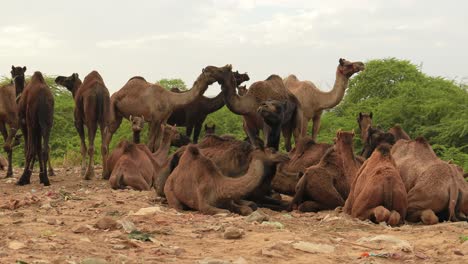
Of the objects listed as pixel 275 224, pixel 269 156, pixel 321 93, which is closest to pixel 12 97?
pixel 321 93

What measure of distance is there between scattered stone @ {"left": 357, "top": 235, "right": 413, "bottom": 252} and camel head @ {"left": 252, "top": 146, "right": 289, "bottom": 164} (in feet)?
6.90

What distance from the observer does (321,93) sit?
56.3ft

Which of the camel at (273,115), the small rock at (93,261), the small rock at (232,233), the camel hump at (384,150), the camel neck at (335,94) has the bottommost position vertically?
the small rock at (232,233)

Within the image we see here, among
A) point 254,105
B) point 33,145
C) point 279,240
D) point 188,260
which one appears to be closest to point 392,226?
point 279,240

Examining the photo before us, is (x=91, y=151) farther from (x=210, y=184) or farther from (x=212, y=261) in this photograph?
(x=212, y=261)

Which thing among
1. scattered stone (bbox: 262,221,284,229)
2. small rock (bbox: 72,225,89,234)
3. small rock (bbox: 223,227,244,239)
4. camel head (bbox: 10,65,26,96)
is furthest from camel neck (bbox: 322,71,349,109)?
small rock (bbox: 72,225,89,234)

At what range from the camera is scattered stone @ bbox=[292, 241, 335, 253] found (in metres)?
6.08

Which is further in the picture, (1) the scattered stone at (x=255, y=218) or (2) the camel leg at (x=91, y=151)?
(2) the camel leg at (x=91, y=151)

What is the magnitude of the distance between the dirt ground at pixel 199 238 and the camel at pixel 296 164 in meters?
1.86

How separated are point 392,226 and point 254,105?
5942 mm

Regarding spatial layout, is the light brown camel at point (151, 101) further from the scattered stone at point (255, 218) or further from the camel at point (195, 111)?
the scattered stone at point (255, 218)

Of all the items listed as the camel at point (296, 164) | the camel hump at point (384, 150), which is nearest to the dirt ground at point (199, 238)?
the camel hump at point (384, 150)

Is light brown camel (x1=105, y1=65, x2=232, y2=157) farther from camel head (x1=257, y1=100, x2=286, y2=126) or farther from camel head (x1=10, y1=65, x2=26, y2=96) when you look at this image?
camel head (x1=257, y1=100, x2=286, y2=126)

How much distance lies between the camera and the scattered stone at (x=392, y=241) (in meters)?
6.28
